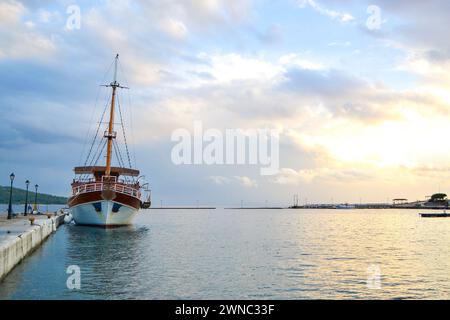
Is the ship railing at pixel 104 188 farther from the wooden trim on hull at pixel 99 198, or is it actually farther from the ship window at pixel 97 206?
the ship window at pixel 97 206

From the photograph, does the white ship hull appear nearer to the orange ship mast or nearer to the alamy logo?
the orange ship mast

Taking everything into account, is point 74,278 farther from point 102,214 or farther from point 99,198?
point 102,214

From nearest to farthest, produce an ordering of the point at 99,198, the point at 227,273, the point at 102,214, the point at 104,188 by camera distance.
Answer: the point at 227,273
the point at 104,188
the point at 99,198
the point at 102,214

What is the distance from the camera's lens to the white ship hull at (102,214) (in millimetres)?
50312

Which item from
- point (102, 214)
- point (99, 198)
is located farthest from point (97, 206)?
point (99, 198)

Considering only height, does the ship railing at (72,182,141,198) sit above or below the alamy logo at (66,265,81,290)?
above

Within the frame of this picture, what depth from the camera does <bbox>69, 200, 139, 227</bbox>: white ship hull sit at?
5031 cm

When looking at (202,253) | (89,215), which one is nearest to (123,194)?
(89,215)

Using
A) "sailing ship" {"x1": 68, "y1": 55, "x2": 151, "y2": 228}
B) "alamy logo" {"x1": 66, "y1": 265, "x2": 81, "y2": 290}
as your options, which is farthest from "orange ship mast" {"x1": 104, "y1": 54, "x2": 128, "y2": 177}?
"alamy logo" {"x1": 66, "y1": 265, "x2": 81, "y2": 290}

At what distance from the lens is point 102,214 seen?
165 feet

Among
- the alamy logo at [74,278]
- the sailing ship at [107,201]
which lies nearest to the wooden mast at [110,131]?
the sailing ship at [107,201]
